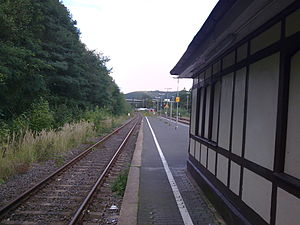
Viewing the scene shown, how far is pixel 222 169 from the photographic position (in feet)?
20.5

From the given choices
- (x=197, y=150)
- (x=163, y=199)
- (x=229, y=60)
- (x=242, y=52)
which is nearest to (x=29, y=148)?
(x=197, y=150)

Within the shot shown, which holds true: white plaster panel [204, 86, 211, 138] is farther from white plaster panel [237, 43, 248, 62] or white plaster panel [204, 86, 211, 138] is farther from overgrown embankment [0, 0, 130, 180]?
overgrown embankment [0, 0, 130, 180]

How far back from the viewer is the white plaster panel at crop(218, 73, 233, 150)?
598 centimetres

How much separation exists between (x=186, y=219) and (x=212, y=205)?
3.22ft

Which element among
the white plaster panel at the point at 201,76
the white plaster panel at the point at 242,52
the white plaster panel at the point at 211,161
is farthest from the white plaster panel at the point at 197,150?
the white plaster panel at the point at 242,52

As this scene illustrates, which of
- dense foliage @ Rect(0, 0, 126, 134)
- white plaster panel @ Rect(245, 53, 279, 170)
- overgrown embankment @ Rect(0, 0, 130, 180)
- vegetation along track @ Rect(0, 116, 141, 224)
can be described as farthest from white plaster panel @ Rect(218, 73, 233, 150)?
dense foliage @ Rect(0, 0, 126, 134)

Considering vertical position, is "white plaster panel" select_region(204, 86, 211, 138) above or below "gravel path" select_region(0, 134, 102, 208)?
above

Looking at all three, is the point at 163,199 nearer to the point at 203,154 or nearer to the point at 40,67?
the point at 203,154

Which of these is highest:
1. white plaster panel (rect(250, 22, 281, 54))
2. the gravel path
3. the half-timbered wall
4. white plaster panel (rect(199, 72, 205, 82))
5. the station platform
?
white plaster panel (rect(250, 22, 281, 54))

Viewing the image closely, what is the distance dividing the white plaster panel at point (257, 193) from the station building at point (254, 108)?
0.01 m

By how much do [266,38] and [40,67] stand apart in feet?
53.6

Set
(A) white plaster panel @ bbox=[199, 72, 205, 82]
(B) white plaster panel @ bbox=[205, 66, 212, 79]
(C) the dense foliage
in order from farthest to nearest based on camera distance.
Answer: (C) the dense foliage, (A) white plaster panel @ bbox=[199, 72, 205, 82], (B) white plaster panel @ bbox=[205, 66, 212, 79]

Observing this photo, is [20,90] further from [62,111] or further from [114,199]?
[114,199]

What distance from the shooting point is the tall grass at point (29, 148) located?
9.74 meters
